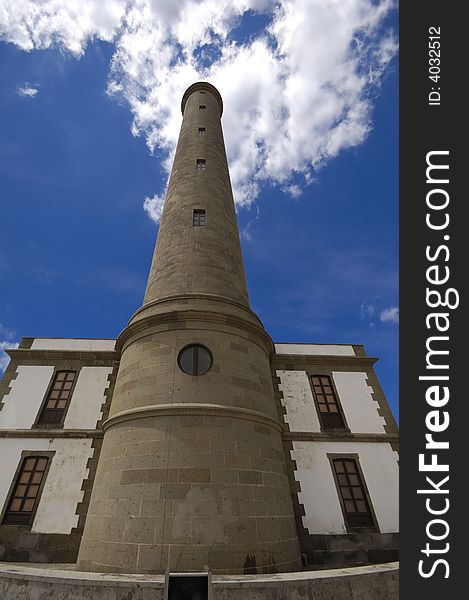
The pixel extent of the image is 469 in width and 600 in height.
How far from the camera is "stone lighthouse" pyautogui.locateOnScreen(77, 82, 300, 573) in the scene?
5.93 m

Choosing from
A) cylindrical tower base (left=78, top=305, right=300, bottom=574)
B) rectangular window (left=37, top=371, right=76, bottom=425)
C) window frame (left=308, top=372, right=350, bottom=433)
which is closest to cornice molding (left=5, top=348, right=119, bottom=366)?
rectangular window (left=37, top=371, right=76, bottom=425)

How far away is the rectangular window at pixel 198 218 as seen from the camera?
1126 centimetres

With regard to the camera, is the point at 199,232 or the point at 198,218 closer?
the point at 199,232

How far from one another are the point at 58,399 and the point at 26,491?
9.25 ft

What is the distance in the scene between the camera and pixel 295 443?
1066 centimetres

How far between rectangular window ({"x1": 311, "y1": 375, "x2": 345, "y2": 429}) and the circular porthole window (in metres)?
5.85

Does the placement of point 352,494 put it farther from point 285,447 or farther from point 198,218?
point 198,218

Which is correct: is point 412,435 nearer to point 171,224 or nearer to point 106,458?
point 106,458

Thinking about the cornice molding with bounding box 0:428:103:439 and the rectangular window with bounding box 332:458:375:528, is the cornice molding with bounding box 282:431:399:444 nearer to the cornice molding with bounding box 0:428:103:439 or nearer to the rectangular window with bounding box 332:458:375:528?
the rectangular window with bounding box 332:458:375:528

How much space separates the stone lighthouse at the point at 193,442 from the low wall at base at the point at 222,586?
1.78 m

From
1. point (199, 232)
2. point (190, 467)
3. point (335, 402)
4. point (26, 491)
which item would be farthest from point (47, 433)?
point (335, 402)

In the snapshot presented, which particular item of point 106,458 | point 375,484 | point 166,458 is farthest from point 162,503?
point 375,484

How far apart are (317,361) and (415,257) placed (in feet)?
28.6

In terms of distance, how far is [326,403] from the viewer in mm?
11984
